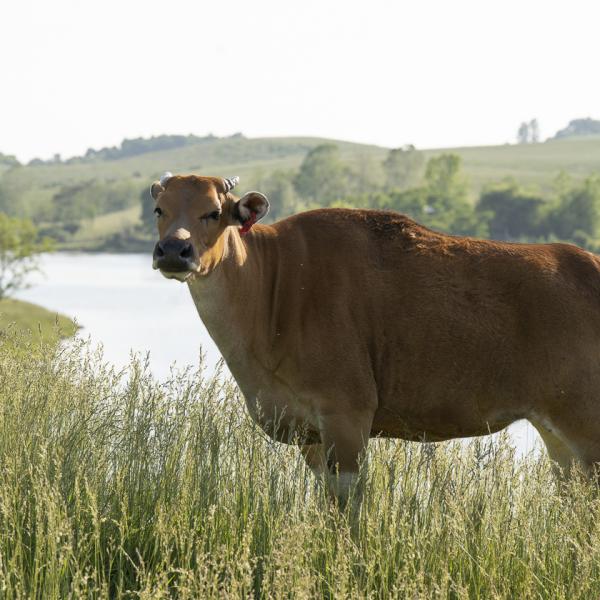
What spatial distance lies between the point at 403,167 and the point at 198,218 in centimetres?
16295

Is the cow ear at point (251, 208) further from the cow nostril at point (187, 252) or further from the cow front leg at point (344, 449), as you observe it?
the cow front leg at point (344, 449)

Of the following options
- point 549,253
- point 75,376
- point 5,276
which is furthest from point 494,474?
point 5,276

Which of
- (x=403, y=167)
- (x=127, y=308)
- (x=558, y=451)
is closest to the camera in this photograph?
(x=558, y=451)

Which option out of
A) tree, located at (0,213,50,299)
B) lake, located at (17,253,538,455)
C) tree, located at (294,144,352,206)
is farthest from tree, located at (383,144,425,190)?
tree, located at (0,213,50,299)

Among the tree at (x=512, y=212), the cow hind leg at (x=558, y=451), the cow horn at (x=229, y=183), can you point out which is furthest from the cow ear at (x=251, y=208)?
the tree at (x=512, y=212)

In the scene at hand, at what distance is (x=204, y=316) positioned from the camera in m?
7.14

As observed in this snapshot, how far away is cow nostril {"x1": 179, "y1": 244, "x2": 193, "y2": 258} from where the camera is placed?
21.4 ft

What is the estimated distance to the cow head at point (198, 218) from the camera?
6562mm

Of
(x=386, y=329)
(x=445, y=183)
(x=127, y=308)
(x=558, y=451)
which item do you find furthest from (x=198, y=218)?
(x=445, y=183)

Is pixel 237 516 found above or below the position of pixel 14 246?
above

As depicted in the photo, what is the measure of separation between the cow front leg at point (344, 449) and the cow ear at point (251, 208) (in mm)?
1418

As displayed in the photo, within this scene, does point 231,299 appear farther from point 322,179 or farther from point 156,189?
point 322,179

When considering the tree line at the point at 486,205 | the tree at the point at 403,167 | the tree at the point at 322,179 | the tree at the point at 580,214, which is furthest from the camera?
the tree at the point at 403,167

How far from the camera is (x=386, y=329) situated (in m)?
7.15
